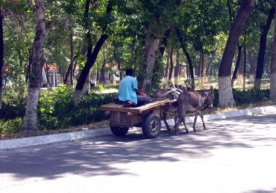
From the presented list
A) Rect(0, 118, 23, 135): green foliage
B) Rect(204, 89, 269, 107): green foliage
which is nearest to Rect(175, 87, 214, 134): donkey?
Rect(0, 118, 23, 135): green foliage

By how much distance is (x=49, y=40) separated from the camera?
27062 millimetres

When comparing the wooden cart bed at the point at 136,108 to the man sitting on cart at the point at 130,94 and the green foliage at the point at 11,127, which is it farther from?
the green foliage at the point at 11,127

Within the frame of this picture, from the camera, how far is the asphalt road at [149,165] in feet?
28.9

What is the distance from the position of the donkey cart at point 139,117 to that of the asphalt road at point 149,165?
346 millimetres

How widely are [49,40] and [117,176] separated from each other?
18427 millimetres

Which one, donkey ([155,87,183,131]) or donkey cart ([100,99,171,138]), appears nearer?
donkey cart ([100,99,171,138])

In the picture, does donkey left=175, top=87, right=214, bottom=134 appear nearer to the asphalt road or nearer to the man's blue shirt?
the asphalt road

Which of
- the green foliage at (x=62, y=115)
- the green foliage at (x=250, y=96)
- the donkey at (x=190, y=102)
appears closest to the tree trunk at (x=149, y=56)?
the green foliage at (x=62, y=115)

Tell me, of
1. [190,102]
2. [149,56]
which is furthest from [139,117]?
[149,56]

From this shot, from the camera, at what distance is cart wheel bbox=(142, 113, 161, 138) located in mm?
14883

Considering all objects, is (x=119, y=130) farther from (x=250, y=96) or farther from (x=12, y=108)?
(x=250, y=96)

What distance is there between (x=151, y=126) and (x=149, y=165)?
446cm

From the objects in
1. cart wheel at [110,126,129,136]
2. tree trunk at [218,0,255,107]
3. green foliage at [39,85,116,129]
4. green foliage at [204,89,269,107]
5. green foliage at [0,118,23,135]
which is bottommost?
cart wheel at [110,126,129,136]

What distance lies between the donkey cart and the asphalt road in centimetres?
35
